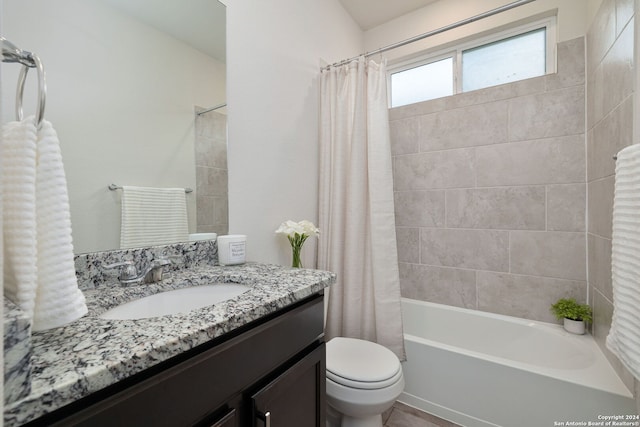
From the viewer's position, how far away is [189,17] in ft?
3.85

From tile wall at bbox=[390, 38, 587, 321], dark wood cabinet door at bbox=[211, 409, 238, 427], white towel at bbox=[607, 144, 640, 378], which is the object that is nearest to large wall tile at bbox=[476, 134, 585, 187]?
tile wall at bbox=[390, 38, 587, 321]

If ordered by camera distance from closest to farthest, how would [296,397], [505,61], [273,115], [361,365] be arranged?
[296,397] < [361,365] < [273,115] < [505,61]

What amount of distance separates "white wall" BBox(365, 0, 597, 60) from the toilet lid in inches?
86.7

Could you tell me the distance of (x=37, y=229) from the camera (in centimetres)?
49

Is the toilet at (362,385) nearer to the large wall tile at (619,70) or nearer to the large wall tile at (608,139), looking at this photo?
the large wall tile at (608,139)

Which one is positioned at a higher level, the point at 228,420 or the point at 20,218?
the point at 20,218

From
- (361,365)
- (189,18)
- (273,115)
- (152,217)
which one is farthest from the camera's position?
(273,115)

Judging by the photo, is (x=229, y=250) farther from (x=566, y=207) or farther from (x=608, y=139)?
(x=566, y=207)

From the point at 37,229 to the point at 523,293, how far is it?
2385mm

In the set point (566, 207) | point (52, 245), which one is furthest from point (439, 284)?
point (52, 245)

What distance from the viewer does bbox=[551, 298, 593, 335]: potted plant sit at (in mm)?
1662

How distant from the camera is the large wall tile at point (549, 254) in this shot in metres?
1.76

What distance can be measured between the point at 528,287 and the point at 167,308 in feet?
6.98

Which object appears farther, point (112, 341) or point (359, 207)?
point (359, 207)
